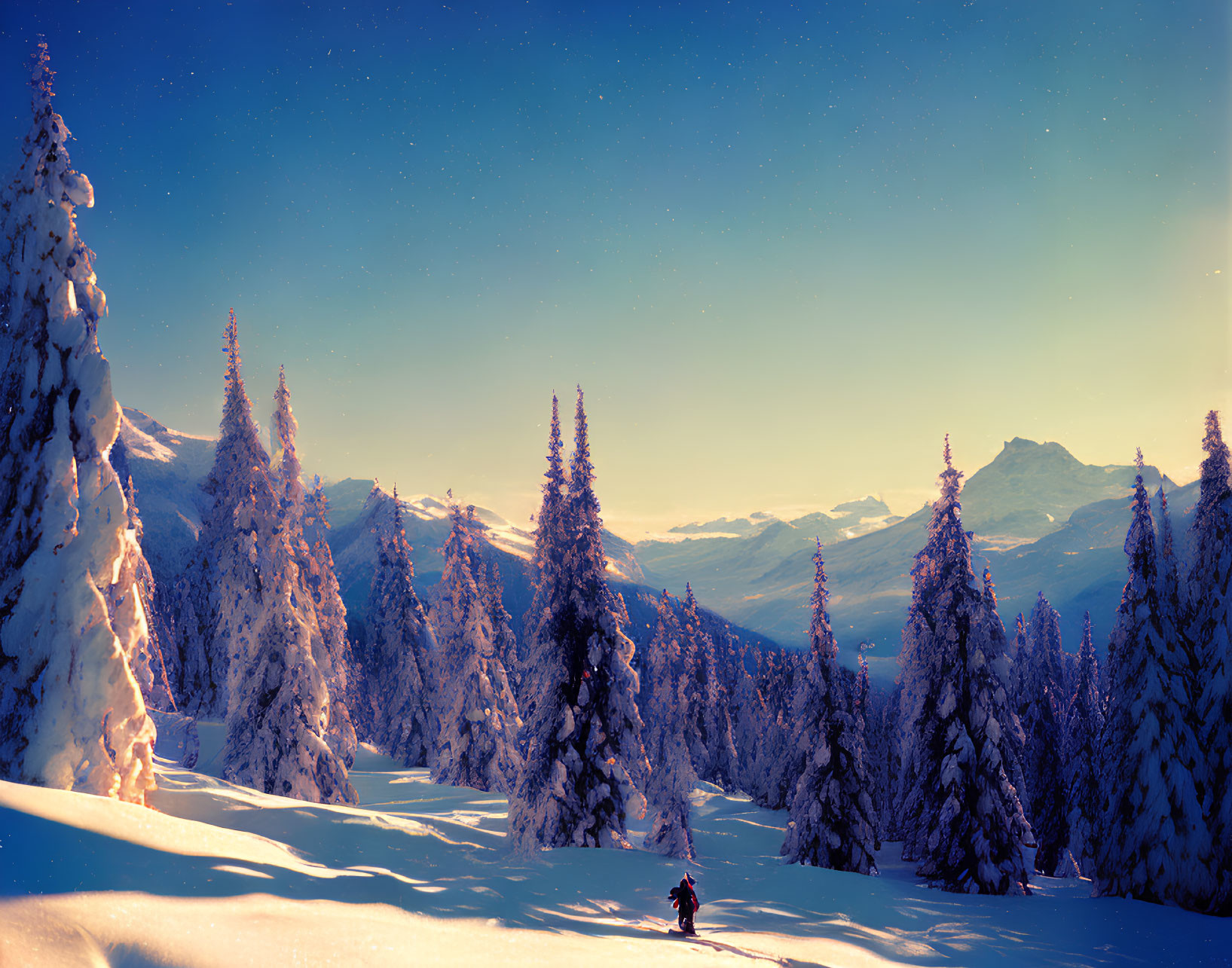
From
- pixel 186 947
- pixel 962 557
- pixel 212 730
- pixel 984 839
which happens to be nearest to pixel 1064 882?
pixel 984 839

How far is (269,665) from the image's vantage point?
22.3 metres

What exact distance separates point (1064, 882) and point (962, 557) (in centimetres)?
1468

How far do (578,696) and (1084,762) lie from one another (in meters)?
24.9

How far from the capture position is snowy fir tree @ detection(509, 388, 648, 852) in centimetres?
2098

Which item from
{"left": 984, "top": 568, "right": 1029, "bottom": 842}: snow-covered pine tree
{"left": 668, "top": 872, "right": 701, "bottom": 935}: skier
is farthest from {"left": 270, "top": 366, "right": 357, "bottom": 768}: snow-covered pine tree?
{"left": 984, "top": 568, "right": 1029, "bottom": 842}: snow-covered pine tree

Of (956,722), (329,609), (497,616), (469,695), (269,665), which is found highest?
(497,616)

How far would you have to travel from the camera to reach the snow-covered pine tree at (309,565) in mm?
23609

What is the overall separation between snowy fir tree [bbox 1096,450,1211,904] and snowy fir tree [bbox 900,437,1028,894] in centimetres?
291

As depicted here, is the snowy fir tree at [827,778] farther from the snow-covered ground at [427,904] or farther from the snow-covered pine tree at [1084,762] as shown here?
the snow-covered pine tree at [1084,762]

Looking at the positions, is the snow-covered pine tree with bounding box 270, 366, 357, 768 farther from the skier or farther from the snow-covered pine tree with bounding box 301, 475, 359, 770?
the skier

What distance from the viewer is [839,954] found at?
15375 millimetres

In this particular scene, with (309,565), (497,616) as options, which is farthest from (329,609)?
(497,616)

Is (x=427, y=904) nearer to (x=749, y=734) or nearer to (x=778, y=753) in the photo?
(x=778, y=753)

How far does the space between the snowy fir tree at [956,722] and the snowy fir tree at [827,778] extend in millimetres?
2290
